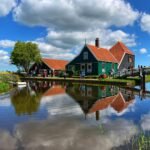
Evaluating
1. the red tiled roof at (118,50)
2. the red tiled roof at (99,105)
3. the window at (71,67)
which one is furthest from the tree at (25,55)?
the red tiled roof at (99,105)

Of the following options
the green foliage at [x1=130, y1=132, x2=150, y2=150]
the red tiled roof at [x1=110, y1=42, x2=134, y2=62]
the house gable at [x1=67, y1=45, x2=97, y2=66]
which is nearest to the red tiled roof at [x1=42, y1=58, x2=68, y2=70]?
the house gable at [x1=67, y1=45, x2=97, y2=66]

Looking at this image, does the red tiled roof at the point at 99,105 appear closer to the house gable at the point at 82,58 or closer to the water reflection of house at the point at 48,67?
the house gable at the point at 82,58

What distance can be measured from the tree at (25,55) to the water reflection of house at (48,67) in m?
2.25

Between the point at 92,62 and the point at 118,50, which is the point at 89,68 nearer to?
the point at 92,62

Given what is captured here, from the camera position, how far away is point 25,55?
87.6 m

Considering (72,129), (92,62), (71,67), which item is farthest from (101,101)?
(71,67)

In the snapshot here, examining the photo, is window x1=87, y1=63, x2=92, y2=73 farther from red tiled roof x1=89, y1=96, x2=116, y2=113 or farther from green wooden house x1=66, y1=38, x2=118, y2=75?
red tiled roof x1=89, y1=96, x2=116, y2=113

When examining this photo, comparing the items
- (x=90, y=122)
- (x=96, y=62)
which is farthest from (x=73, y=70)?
(x=90, y=122)

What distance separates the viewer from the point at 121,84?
156ft

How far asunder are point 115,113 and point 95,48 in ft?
172

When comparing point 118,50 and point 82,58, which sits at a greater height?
point 118,50

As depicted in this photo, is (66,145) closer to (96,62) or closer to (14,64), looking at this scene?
(96,62)

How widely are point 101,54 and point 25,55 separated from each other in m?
27.1

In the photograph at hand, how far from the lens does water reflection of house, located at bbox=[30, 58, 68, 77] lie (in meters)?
80.6
